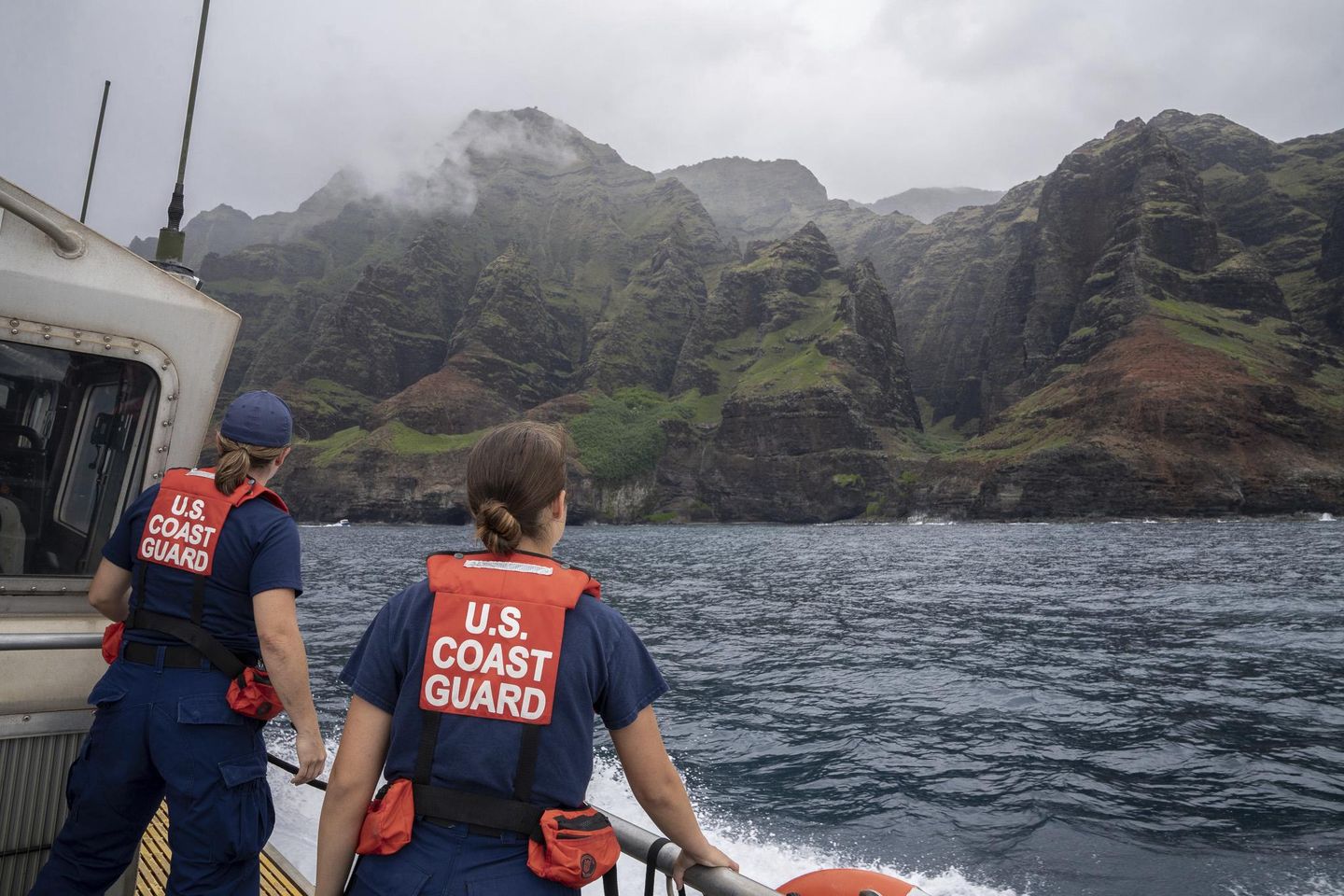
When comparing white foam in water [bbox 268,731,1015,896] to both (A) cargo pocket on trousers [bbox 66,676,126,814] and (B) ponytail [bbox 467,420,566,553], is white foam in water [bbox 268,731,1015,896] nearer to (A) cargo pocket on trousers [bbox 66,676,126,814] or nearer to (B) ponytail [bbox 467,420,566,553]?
(A) cargo pocket on trousers [bbox 66,676,126,814]

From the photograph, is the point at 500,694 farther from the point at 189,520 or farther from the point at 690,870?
the point at 189,520

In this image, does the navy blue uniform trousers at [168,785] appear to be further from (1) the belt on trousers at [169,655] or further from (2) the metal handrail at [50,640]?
(2) the metal handrail at [50,640]

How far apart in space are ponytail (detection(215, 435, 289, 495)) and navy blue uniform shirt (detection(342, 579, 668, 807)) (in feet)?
4.98

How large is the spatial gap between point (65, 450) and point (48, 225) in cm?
118

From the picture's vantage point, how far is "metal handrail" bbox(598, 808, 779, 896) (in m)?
2.13

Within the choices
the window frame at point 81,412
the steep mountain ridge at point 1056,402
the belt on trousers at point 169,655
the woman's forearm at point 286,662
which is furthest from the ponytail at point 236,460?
the steep mountain ridge at point 1056,402

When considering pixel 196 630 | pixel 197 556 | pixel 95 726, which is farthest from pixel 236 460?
pixel 95 726

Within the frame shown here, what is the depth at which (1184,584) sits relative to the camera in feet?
97.2

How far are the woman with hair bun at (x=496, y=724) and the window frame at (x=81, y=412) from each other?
269cm

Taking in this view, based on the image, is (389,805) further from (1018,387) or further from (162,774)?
(1018,387)

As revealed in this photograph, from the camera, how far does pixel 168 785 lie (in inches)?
120

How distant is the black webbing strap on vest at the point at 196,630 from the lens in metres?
3.17

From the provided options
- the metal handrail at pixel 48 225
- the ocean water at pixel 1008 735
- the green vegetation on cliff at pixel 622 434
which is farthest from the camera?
the green vegetation on cliff at pixel 622 434

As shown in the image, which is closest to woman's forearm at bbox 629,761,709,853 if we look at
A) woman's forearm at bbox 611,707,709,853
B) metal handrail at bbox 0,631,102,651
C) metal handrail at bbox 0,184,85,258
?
woman's forearm at bbox 611,707,709,853
